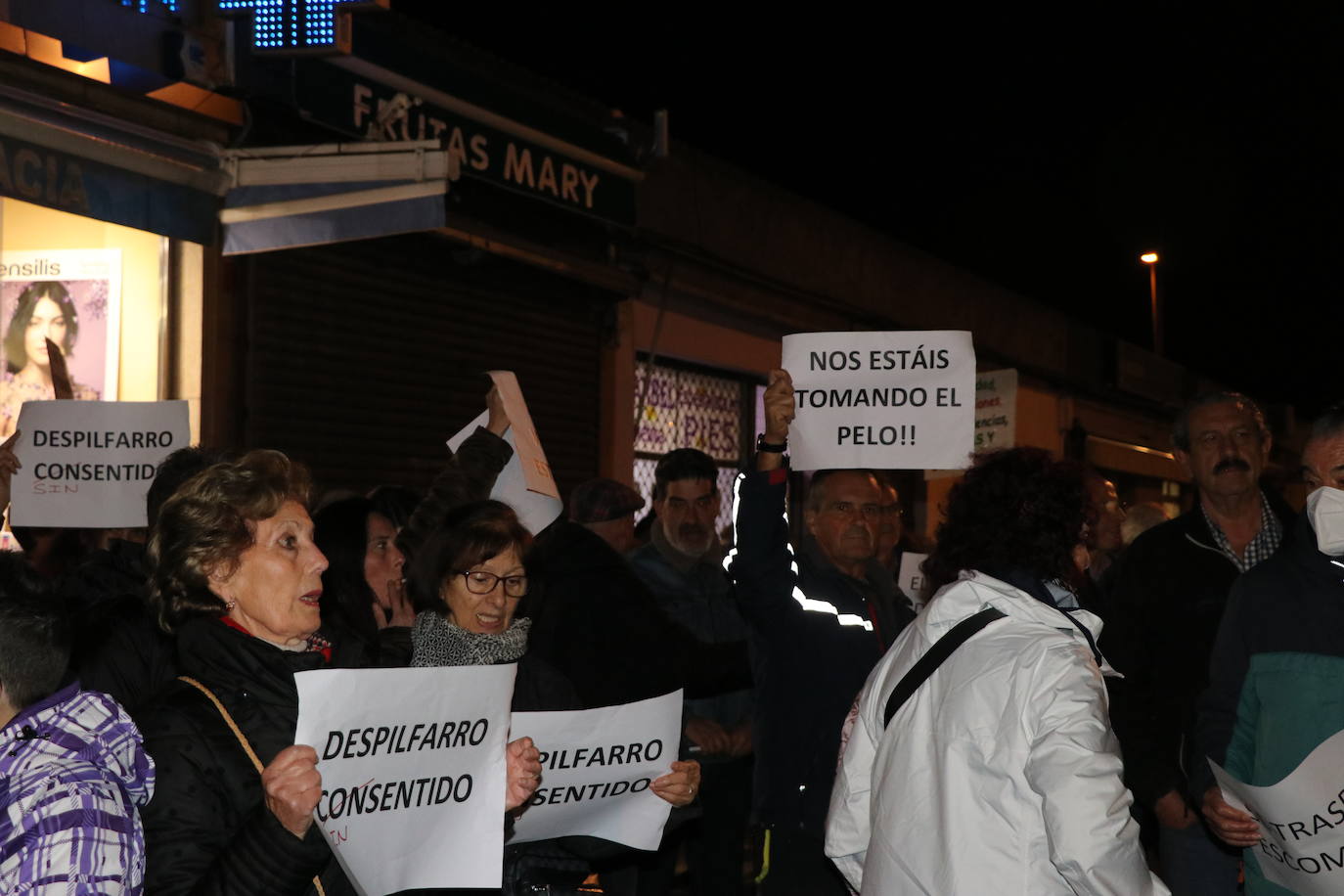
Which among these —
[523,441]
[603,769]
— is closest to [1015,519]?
[603,769]

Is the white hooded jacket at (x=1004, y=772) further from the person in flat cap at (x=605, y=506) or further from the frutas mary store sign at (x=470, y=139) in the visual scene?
the frutas mary store sign at (x=470, y=139)

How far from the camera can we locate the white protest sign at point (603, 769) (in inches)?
149

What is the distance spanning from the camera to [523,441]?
5504 millimetres

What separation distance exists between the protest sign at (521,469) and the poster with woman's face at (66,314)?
3.68 meters

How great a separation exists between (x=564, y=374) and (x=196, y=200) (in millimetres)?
4300

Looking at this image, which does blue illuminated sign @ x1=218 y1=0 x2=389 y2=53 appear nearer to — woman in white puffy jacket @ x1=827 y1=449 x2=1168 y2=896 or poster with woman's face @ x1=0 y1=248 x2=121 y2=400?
poster with woman's face @ x1=0 y1=248 x2=121 y2=400

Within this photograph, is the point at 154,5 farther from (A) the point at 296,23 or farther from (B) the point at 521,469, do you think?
(B) the point at 521,469

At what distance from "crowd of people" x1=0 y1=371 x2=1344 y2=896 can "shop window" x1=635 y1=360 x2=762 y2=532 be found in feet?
21.5

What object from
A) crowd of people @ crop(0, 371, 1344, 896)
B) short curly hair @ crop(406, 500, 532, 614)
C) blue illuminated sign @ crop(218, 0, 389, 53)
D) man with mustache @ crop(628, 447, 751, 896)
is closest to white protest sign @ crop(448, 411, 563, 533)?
crowd of people @ crop(0, 371, 1344, 896)

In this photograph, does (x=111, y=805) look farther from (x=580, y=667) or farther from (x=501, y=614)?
(x=580, y=667)

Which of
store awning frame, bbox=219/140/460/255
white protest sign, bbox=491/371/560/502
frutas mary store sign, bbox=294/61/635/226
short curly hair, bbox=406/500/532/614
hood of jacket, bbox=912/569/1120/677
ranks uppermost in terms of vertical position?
frutas mary store sign, bbox=294/61/635/226

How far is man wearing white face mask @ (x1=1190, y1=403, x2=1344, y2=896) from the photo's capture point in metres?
4.18

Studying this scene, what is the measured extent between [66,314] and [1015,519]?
6595 mm

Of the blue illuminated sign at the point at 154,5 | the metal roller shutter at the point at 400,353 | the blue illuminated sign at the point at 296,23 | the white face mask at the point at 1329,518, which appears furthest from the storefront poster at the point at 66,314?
the white face mask at the point at 1329,518
